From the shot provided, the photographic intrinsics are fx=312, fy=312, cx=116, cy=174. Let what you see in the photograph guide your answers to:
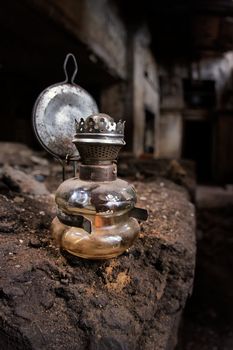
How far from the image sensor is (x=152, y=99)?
783 cm

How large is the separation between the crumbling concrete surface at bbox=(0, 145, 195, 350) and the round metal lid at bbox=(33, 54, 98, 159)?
337 millimetres

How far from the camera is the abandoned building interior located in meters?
2.31

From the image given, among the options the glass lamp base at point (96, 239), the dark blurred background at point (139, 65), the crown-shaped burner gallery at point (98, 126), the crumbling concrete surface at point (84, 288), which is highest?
the dark blurred background at point (139, 65)

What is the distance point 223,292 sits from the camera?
11.4 ft

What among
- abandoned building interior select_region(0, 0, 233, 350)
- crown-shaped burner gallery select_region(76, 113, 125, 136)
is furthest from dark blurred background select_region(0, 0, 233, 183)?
crown-shaped burner gallery select_region(76, 113, 125, 136)

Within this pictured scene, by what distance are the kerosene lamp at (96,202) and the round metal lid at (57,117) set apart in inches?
14.1

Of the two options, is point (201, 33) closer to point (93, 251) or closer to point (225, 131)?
point (225, 131)

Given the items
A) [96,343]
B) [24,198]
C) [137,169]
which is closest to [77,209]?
[96,343]

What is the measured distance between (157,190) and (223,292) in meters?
1.75

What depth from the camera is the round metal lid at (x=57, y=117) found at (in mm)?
1492

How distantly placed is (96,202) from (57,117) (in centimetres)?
65

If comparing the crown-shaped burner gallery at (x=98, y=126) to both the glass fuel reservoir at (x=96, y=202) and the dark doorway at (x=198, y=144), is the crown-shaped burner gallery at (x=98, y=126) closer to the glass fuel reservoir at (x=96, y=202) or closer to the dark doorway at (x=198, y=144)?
the glass fuel reservoir at (x=96, y=202)

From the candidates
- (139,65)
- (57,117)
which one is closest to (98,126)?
(57,117)

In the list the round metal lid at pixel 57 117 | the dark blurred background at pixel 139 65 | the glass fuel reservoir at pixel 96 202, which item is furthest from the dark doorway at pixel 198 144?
the glass fuel reservoir at pixel 96 202
